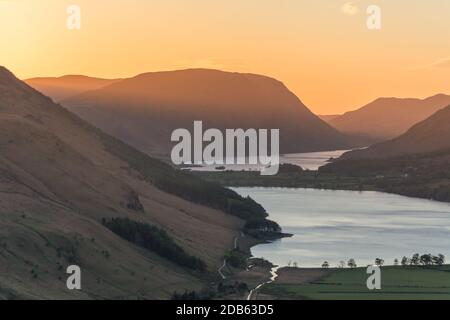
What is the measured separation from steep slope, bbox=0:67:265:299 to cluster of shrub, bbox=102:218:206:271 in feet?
2.90

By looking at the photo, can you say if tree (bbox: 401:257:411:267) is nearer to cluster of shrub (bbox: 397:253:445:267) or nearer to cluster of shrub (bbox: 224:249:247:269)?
cluster of shrub (bbox: 397:253:445:267)

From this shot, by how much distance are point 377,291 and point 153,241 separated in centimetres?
1463

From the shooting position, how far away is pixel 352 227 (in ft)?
270

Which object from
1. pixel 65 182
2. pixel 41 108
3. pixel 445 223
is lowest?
pixel 445 223

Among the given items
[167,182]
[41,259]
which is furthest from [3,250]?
[167,182]

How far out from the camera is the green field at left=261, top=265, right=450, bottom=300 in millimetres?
43438

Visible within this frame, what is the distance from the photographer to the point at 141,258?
4794cm

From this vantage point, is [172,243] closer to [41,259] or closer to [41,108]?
[41,259]

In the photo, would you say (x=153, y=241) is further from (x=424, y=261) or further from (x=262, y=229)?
(x=262, y=229)

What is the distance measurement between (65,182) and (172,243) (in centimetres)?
1106

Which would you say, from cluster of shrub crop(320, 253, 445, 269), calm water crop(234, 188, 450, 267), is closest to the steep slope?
calm water crop(234, 188, 450, 267)

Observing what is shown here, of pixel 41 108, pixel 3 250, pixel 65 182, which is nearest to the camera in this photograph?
pixel 3 250

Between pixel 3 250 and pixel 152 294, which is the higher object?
pixel 3 250

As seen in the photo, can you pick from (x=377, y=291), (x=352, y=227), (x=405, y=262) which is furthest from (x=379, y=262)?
(x=352, y=227)
